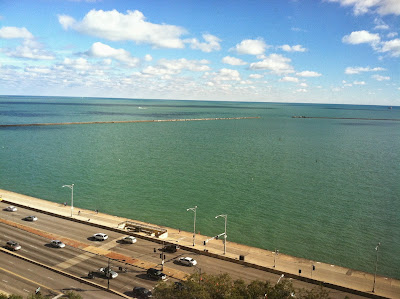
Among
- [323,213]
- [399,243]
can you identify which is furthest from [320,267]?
[323,213]

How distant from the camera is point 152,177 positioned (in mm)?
98375

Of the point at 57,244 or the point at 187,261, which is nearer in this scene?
the point at 187,261

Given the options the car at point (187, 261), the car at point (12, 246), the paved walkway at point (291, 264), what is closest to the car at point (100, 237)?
the paved walkway at point (291, 264)

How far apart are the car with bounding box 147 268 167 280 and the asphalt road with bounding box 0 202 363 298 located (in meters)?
0.63

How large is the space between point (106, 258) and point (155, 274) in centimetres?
931

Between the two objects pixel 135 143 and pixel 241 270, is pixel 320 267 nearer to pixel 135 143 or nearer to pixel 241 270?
pixel 241 270

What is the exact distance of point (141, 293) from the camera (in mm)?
36438

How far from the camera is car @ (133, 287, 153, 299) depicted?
3627 cm

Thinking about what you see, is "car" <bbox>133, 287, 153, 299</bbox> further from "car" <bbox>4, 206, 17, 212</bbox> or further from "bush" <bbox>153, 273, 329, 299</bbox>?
"car" <bbox>4, 206, 17, 212</bbox>

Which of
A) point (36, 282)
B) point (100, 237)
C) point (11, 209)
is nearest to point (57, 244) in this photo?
point (100, 237)

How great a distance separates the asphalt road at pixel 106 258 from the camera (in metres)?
40.5

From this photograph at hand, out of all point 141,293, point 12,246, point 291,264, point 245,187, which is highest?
point 245,187

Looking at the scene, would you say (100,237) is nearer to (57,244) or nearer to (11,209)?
(57,244)

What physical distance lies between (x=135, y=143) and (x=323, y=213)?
10918 cm
